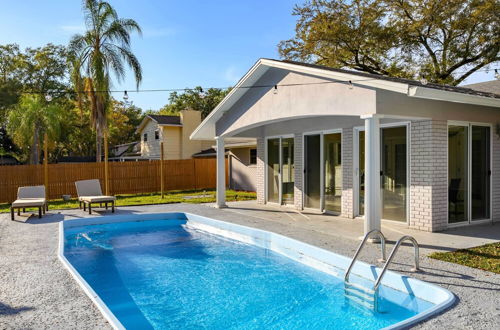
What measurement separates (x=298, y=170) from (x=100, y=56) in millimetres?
12681

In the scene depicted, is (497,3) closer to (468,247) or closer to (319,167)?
(319,167)

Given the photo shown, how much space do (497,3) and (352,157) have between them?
11.9 meters

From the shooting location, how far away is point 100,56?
19797 mm

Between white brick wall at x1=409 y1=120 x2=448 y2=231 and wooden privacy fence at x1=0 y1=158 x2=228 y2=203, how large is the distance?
14.9 meters

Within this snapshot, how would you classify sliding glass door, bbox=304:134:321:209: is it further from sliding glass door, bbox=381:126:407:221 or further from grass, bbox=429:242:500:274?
grass, bbox=429:242:500:274

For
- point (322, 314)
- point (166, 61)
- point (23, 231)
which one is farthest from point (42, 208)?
point (322, 314)

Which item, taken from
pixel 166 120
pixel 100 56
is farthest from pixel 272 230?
pixel 166 120

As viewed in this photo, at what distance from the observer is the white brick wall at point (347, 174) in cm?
1113

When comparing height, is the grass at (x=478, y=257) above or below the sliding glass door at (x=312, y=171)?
below

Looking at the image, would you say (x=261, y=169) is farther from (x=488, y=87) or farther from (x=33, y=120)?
(x=33, y=120)

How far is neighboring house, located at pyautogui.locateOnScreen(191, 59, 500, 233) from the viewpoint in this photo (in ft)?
26.2

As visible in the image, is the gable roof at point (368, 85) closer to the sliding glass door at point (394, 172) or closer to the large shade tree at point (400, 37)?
the sliding glass door at point (394, 172)

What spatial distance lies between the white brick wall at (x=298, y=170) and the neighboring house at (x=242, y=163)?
21.5ft

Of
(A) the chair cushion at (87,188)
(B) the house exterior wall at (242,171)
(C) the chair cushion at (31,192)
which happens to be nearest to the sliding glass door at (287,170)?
(B) the house exterior wall at (242,171)
